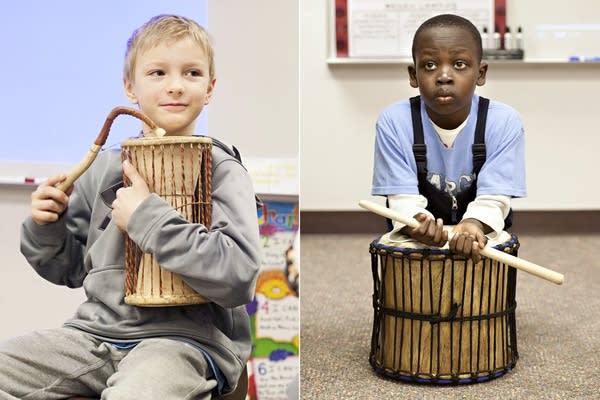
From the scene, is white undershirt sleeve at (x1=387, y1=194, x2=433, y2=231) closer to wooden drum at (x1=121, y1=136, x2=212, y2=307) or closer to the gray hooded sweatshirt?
the gray hooded sweatshirt

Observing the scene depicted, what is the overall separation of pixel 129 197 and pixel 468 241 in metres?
1.11

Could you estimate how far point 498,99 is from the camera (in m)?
5.25

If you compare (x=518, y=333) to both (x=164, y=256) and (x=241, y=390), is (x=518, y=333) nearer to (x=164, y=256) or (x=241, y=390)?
(x=241, y=390)

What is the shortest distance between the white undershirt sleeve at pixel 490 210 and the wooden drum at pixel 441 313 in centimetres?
5

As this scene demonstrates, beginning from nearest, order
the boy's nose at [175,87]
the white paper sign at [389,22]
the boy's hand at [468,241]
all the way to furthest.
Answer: the boy's nose at [175,87] → the boy's hand at [468,241] → the white paper sign at [389,22]

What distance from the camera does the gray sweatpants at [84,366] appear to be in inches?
61.0

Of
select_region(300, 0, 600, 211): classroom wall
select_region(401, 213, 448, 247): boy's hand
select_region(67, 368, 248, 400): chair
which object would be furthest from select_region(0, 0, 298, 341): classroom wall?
select_region(300, 0, 600, 211): classroom wall

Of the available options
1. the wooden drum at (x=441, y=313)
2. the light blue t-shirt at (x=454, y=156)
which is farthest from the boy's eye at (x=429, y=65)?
the wooden drum at (x=441, y=313)

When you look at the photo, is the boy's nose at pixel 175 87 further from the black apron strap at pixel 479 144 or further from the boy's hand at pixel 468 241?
the black apron strap at pixel 479 144

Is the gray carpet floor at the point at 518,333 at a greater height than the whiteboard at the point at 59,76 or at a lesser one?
lesser

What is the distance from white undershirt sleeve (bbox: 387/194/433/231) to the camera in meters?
2.52

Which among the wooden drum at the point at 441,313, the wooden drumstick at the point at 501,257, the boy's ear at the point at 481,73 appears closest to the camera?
the wooden drumstick at the point at 501,257

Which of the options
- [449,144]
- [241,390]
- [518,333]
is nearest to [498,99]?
[518,333]

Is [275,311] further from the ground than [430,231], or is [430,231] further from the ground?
[430,231]
